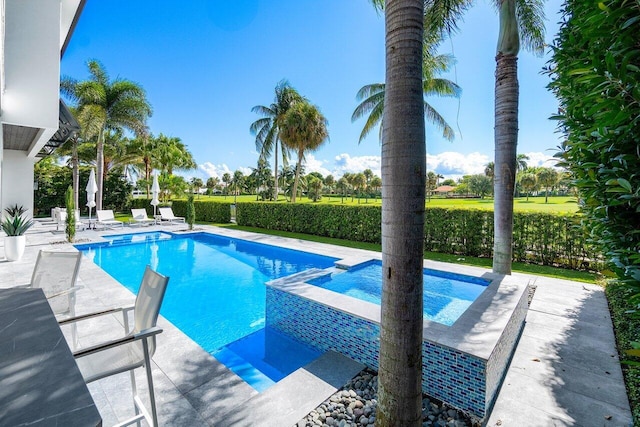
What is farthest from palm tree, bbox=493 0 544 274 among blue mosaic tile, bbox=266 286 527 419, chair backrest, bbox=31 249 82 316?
chair backrest, bbox=31 249 82 316

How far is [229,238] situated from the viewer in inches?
596

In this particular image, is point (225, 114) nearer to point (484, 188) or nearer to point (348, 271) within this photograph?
point (348, 271)

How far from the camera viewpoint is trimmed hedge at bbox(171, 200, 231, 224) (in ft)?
71.2

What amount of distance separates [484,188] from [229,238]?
60.1 m

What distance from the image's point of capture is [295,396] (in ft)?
10.6

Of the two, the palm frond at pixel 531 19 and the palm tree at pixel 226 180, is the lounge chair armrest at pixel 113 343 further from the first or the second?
the palm tree at pixel 226 180

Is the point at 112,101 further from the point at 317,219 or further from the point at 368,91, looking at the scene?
the point at 368,91

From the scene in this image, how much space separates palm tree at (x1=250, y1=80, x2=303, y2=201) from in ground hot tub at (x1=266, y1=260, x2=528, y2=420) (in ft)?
64.5

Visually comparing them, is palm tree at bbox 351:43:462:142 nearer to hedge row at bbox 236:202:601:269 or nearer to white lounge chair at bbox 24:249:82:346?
hedge row at bbox 236:202:601:269

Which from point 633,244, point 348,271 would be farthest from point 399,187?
point 348,271

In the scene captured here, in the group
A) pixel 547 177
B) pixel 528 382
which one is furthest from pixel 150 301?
pixel 547 177

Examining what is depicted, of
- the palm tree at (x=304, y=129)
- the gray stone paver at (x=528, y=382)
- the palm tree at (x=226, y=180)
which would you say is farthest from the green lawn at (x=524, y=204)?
the palm tree at (x=226, y=180)

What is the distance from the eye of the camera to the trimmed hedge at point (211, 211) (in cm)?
2169

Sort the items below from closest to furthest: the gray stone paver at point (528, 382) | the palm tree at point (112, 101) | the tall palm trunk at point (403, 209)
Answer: the tall palm trunk at point (403, 209), the gray stone paver at point (528, 382), the palm tree at point (112, 101)
